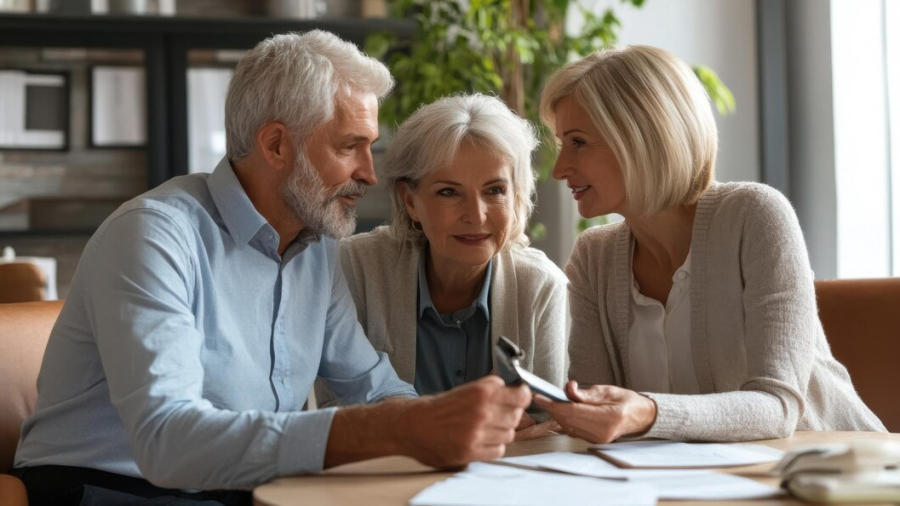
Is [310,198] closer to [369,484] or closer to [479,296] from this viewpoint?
[479,296]

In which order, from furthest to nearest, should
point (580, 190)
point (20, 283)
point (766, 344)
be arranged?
1. point (20, 283)
2. point (580, 190)
3. point (766, 344)

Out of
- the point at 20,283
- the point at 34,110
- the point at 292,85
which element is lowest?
the point at 20,283

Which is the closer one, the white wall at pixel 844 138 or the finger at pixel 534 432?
the finger at pixel 534 432

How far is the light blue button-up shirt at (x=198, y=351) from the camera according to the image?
1234 millimetres

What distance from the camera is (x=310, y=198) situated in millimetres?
1736

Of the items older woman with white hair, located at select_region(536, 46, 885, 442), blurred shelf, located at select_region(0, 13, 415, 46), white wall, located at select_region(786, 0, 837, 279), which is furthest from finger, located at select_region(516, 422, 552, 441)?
blurred shelf, located at select_region(0, 13, 415, 46)

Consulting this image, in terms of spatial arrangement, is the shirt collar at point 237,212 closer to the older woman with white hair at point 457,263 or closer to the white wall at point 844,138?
the older woman with white hair at point 457,263

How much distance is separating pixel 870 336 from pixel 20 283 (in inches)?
73.7

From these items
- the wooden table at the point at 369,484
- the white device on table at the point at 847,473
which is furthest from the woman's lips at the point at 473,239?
the white device on table at the point at 847,473

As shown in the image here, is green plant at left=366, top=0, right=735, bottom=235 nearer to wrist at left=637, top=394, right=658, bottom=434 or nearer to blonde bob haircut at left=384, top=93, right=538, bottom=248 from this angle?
blonde bob haircut at left=384, top=93, right=538, bottom=248

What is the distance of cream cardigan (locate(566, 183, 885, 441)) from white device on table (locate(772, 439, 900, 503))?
0.98ft

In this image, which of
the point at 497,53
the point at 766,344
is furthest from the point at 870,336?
the point at 497,53

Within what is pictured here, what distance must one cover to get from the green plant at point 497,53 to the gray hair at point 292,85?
5.99ft

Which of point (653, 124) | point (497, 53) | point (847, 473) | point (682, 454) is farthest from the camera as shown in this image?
point (497, 53)
